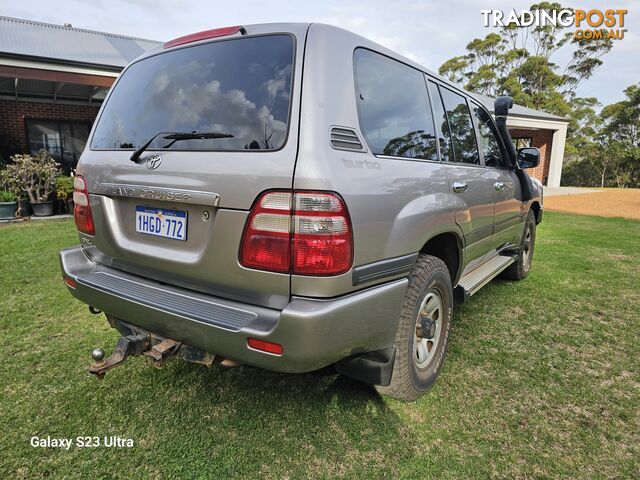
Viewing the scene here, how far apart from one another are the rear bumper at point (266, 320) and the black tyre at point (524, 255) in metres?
3.14

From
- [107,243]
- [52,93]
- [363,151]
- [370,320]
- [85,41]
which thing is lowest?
[370,320]

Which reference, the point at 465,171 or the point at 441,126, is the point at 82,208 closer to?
the point at 441,126

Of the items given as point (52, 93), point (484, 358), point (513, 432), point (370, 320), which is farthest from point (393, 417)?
point (52, 93)

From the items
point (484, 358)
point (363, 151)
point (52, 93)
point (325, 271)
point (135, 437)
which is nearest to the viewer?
point (325, 271)

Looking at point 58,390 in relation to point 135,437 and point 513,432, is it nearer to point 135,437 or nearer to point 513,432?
point 135,437

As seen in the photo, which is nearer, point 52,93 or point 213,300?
point 213,300

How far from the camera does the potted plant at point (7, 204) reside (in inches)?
328

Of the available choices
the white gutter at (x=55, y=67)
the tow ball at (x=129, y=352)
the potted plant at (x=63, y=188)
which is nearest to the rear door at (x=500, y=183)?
the tow ball at (x=129, y=352)

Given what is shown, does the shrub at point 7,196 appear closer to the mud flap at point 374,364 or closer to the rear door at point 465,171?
the rear door at point 465,171

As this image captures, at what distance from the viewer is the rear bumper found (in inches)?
63.1

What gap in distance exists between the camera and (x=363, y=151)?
5.97ft

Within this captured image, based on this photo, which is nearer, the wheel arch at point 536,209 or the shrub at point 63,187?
the wheel arch at point 536,209

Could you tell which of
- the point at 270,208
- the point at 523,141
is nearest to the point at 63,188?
the point at 270,208

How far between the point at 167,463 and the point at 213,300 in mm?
792
